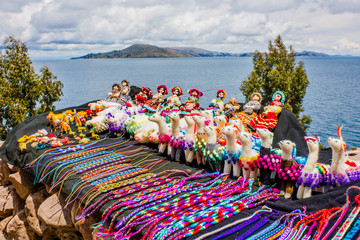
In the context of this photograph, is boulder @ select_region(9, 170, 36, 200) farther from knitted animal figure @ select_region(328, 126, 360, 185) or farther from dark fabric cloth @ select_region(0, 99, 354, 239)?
knitted animal figure @ select_region(328, 126, 360, 185)

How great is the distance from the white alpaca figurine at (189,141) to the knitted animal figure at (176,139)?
0.36 feet

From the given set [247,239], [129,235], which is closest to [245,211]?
[247,239]

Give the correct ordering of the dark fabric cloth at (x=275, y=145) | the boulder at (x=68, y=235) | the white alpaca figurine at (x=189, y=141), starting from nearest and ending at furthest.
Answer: the dark fabric cloth at (x=275, y=145), the white alpaca figurine at (x=189, y=141), the boulder at (x=68, y=235)

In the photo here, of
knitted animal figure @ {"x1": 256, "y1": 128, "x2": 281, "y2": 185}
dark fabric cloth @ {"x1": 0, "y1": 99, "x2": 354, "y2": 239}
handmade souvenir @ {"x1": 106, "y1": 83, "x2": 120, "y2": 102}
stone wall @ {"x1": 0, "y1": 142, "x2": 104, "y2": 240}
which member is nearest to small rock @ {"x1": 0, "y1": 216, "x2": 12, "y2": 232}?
stone wall @ {"x1": 0, "y1": 142, "x2": 104, "y2": 240}

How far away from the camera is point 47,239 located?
535 cm

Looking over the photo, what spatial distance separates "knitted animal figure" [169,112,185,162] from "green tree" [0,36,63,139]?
250 inches

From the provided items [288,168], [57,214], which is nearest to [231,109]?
[288,168]

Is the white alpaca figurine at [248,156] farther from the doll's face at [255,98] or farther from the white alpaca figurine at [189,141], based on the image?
the doll's face at [255,98]

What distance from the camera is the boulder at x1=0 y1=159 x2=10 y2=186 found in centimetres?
657

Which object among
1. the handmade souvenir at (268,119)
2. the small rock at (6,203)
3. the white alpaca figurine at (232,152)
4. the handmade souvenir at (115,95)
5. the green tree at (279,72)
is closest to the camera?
the white alpaca figurine at (232,152)

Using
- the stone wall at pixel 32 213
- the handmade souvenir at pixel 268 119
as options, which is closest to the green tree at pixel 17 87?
the stone wall at pixel 32 213

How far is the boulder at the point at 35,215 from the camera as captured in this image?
17.1 ft

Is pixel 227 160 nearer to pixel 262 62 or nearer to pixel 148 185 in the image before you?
pixel 148 185

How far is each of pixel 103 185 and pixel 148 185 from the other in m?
0.60
